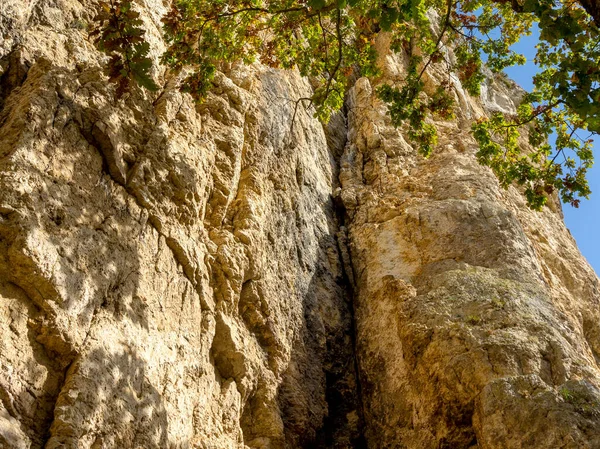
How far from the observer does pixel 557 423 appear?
7234 millimetres

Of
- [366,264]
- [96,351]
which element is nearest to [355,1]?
[96,351]

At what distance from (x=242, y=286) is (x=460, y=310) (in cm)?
360

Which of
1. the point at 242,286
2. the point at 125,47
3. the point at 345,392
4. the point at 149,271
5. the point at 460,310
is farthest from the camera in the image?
the point at 345,392

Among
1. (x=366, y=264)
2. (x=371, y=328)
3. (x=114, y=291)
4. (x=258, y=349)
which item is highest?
(x=366, y=264)

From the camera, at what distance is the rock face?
5336 mm

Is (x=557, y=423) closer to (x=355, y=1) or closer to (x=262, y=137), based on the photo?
(x=355, y=1)

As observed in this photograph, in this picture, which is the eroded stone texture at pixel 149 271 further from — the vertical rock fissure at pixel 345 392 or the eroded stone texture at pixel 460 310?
the eroded stone texture at pixel 460 310

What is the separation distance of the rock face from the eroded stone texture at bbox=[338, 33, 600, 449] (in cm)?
4

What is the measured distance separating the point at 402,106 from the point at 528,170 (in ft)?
7.90

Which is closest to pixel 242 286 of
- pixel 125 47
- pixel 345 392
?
pixel 345 392

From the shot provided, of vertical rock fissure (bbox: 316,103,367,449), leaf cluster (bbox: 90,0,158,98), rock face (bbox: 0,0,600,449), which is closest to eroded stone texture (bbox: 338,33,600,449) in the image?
rock face (bbox: 0,0,600,449)

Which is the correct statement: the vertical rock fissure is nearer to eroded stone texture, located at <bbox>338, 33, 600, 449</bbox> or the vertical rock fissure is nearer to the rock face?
the rock face

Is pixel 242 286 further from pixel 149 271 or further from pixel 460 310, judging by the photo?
pixel 460 310

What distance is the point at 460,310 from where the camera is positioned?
9.48 meters
